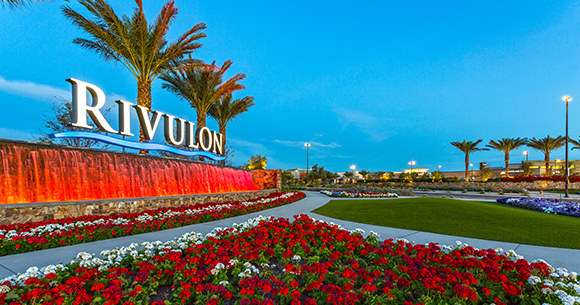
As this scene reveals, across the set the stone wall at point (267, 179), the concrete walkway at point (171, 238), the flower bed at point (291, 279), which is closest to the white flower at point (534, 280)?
the flower bed at point (291, 279)

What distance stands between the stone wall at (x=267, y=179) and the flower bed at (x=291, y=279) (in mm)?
16750

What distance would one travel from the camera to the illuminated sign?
30.2 feet

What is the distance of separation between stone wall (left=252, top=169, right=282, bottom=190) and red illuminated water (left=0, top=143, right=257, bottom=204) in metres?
8.11

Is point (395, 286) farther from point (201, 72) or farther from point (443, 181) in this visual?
point (443, 181)

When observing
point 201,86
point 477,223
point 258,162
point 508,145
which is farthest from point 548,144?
point 201,86

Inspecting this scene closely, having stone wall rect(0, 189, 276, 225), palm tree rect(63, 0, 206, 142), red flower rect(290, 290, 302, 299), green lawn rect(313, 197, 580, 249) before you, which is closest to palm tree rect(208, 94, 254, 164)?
palm tree rect(63, 0, 206, 142)

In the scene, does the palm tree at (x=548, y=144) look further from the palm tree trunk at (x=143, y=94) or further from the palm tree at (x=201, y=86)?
the palm tree trunk at (x=143, y=94)

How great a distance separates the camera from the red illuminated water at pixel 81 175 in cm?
723

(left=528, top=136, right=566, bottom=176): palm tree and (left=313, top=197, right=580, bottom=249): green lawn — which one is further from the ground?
(left=528, top=136, right=566, bottom=176): palm tree

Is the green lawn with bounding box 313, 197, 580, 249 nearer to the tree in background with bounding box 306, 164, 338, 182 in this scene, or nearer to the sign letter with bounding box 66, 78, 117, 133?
the sign letter with bounding box 66, 78, 117, 133

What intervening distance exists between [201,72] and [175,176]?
11985 mm

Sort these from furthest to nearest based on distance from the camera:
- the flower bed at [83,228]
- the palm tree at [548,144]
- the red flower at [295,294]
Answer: the palm tree at [548,144] < the flower bed at [83,228] < the red flower at [295,294]

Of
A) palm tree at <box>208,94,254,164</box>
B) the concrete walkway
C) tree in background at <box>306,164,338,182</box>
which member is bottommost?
tree in background at <box>306,164,338,182</box>

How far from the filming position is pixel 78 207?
23.4 feet
